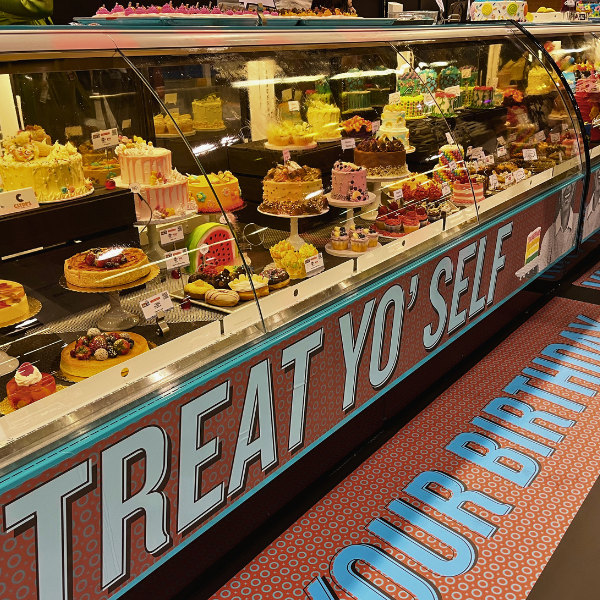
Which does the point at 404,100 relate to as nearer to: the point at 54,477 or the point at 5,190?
the point at 5,190

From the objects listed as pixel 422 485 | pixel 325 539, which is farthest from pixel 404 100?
pixel 325 539

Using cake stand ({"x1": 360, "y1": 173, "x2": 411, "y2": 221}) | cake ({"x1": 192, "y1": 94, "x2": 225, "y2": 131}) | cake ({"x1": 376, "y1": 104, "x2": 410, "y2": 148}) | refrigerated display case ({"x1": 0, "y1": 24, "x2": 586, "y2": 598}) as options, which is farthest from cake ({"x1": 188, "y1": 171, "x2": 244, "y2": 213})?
cake ({"x1": 376, "y1": 104, "x2": 410, "y2": 148})

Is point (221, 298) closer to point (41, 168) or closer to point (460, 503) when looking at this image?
point (41, 168)

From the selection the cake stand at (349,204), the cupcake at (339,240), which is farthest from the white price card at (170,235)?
the cake stand at (349,204)

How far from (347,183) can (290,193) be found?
0.44 metres

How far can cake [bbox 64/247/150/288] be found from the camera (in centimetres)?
241

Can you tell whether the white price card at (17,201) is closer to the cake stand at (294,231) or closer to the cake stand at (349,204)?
the cake stand at (294,231)

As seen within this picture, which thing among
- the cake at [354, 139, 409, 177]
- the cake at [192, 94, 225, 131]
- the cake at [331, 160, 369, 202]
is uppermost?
the cake at [192, 94, 225, 131]

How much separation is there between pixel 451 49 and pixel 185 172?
2451 mm

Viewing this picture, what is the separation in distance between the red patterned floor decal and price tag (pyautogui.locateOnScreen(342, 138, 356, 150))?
1.73 metres

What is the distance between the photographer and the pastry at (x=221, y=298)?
2.61 metres

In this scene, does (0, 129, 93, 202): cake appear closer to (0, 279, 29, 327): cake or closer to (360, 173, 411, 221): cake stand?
(0, 279, 29, 327): cake

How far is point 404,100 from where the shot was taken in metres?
4.18

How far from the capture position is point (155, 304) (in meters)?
2.32
